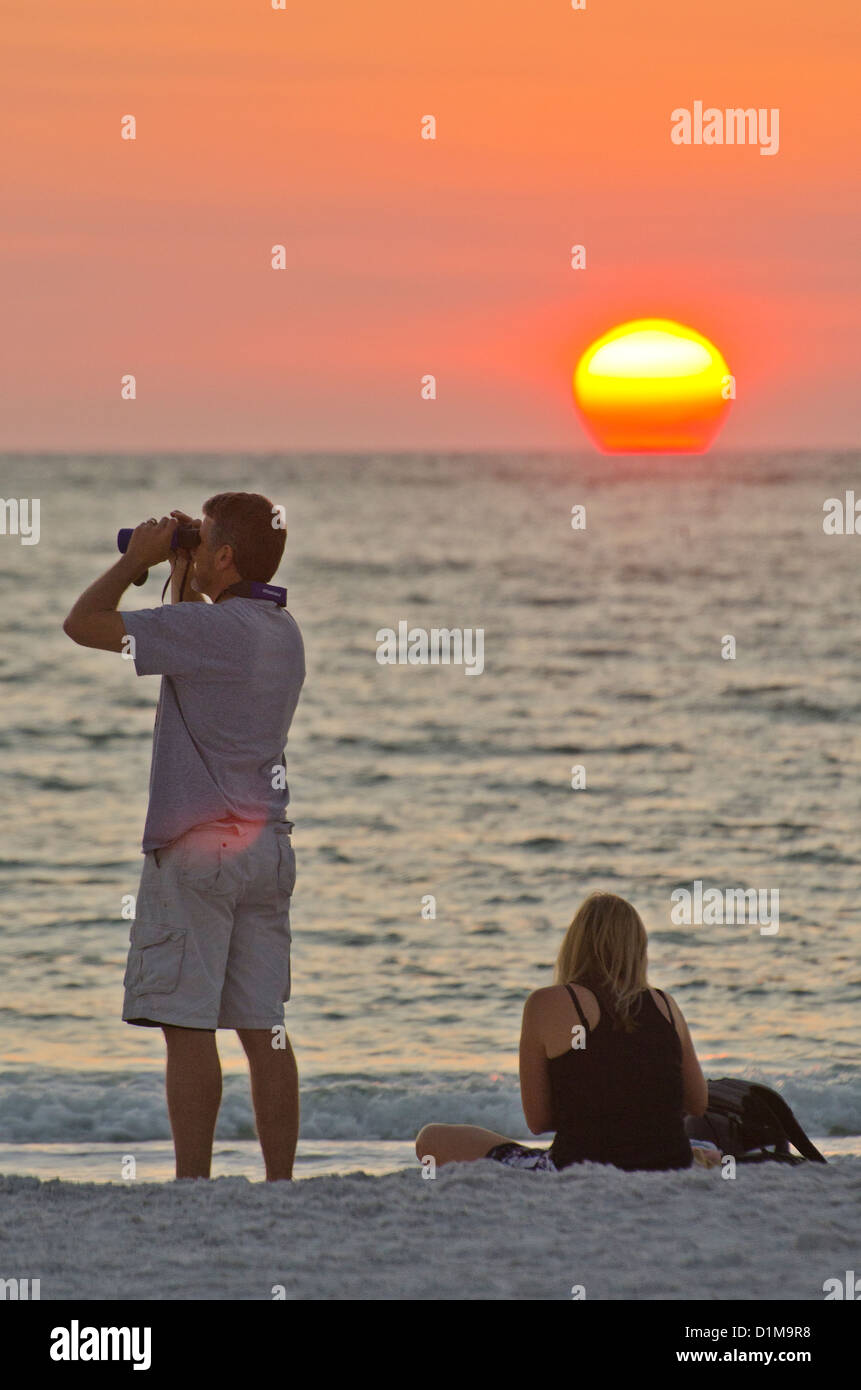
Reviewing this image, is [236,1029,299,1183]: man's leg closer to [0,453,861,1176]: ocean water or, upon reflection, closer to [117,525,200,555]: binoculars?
[117,525,200,555]: binoculars

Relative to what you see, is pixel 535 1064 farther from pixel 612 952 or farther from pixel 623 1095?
pixel 612 952

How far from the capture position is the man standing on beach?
13.6 ft

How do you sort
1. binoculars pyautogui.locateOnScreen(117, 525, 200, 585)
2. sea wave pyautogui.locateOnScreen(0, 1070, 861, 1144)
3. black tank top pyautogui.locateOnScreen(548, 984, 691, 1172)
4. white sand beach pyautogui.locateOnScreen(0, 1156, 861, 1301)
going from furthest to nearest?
sea wave pyautogui.locateOnScreen(0, 1070, 861, 1144) < black tank top pyautogui.locateOnScreen(548, 984, 691, 1172) < binoculars pyautogui.locateOnScreen(117, 525, 200, 585) < white sand beach pyautogui.locateOnScreen(0, 1156, 861, 1301)

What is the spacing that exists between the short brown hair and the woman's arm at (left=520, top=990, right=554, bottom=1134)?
1.30 metres

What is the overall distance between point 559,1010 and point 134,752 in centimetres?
1366

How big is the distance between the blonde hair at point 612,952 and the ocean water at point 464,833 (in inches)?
89.2

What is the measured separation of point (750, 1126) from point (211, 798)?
1838 millimetres

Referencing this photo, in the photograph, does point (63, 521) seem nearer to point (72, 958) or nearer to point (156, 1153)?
point (72, 958)

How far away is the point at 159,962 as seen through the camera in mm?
4164

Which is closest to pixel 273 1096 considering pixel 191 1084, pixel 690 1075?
pixel 191 1084

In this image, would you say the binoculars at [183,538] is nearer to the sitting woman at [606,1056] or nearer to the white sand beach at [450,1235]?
the sitting woman at [606,1056]

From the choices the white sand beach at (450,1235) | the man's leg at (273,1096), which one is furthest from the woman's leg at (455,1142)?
the man's leg at (273,1096)

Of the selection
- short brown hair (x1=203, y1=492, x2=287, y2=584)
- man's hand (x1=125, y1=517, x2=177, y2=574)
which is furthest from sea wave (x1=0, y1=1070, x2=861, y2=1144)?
man's hand (x1=125, y1=517, x2=177, y2=574)

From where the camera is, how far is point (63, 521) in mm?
46094
